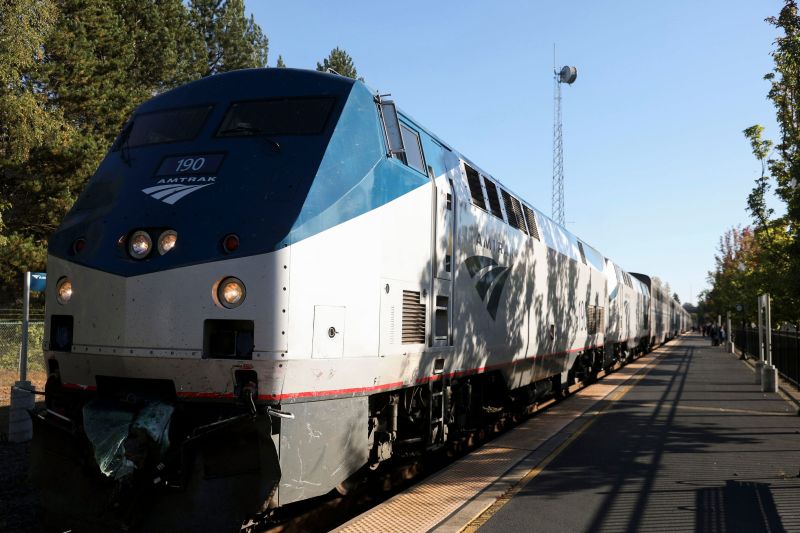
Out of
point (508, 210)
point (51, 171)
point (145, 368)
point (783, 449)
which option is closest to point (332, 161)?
point (145, 368)

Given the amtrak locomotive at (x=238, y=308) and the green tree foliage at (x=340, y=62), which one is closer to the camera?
the amtrak locomotive at (x=238, y=308)

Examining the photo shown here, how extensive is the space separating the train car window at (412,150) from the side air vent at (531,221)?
15.8ft

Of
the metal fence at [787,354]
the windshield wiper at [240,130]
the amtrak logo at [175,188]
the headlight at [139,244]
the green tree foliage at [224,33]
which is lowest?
the metal fence at [787,354]

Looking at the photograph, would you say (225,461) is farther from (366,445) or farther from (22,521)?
(22,521)

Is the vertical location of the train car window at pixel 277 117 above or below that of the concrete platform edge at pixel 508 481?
above

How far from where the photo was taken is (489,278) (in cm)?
921

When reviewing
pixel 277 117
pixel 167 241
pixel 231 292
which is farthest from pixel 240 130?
pixel 231 292

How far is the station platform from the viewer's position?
19.3ft

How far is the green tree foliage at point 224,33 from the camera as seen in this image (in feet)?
115

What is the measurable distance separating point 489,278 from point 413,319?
9.07 feet

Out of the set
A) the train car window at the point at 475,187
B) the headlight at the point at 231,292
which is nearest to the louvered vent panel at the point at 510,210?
the train car window at the point at 475,187

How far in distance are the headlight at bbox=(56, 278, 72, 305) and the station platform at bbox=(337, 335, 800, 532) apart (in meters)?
2.85

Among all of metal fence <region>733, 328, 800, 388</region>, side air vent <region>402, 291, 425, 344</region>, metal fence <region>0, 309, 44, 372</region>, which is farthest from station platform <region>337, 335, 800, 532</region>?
metal fence <region>0, 309, 44, 372</region>

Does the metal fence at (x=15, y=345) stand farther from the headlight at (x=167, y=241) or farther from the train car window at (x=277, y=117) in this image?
the headlight at (x=167, y=241)
